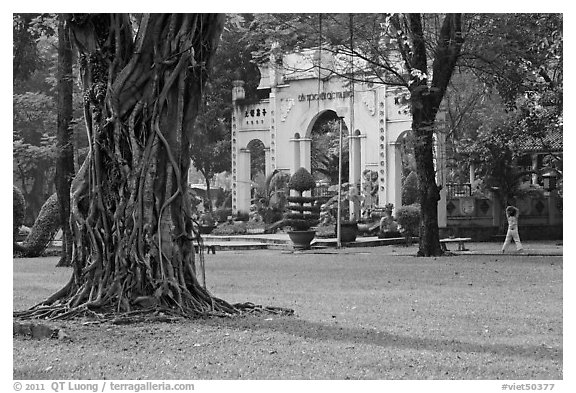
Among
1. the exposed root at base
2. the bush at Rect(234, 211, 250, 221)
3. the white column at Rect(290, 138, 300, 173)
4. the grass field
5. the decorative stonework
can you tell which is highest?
the decorative stonework

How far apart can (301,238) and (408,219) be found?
312 cm

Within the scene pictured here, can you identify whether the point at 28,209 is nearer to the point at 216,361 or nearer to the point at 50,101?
the point at 50,101

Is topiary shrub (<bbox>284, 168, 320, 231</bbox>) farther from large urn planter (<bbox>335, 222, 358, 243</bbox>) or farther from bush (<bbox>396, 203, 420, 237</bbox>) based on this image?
bush (<bbox>396, 203, 420, 237</bbox>)

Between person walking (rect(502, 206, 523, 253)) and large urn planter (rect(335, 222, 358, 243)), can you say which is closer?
person walking (rect(502, 206, 523, 253))

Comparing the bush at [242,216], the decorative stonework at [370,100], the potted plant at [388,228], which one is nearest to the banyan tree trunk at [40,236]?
the potted plant at [388,228]

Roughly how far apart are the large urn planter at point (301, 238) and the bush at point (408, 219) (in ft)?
8.84

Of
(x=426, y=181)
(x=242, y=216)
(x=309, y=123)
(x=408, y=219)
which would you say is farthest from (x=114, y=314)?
(x=242, y=216)

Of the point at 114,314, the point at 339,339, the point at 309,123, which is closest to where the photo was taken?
the point at 339,339

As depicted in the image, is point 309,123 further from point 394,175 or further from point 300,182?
point 300,182

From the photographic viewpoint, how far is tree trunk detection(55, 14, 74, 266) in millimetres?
15531

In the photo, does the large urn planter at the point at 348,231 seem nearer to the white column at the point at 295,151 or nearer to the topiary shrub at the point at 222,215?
the white column at the point at 295,151

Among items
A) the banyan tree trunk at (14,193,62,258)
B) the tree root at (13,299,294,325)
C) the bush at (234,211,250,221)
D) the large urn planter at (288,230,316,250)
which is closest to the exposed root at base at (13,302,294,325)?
the tree root at (13,299,294,325)

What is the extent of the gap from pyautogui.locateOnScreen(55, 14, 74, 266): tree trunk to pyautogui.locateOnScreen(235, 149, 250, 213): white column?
52.5ft

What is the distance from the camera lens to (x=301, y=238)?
21.8 m
